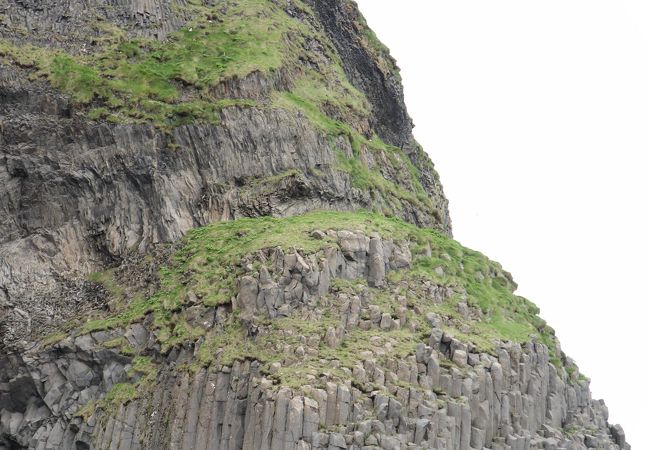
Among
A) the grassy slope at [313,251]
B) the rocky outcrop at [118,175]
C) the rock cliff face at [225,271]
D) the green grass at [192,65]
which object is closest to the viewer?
the rock cliff face at [225,271]

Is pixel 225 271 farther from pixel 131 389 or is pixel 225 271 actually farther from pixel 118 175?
pixel 118 175

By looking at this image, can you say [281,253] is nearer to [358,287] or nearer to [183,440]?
[358,287]

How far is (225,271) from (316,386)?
1010 centimetres

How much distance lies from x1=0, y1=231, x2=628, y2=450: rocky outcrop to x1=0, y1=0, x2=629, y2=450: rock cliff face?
4.3 inches

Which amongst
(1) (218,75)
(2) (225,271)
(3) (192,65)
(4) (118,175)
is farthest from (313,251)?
(3) (192,65)

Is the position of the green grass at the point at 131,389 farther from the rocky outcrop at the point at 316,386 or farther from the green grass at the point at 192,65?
the green grass at the point at 192,65

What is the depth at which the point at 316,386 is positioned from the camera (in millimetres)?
34312

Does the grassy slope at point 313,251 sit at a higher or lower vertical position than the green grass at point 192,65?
lower

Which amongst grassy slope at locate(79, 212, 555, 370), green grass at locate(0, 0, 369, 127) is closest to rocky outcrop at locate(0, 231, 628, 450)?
grassy slope at locate(79, 212, 555, 370)

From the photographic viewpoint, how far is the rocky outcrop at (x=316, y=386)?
34125mm

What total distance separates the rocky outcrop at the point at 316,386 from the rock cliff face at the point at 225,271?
0.36 ft

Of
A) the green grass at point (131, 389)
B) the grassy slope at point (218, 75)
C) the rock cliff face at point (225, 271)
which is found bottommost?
the green grass at point (131, 389)

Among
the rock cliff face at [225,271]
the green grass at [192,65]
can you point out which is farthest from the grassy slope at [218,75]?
the rock cliff face at [225,271]

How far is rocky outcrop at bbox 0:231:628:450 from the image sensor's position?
34125 millimetres
